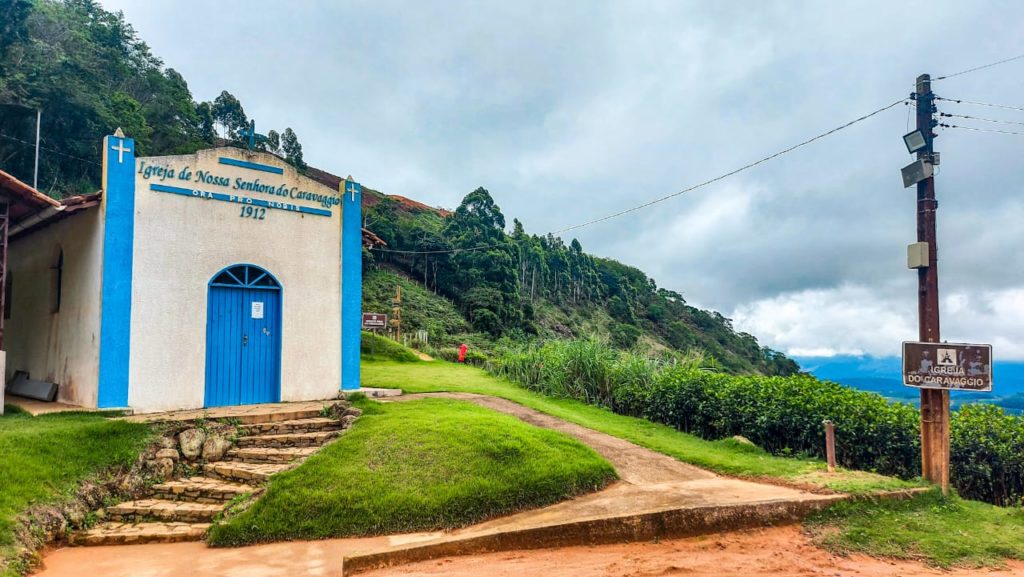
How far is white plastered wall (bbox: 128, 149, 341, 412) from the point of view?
8977mm

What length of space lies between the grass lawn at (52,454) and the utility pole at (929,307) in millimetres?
9508

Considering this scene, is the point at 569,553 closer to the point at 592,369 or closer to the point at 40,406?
the point at 592,369

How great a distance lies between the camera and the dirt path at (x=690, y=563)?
468cm

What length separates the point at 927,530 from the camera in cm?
568

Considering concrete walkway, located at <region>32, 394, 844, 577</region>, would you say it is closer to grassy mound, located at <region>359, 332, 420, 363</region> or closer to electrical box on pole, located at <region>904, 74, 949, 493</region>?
electrical box on pole, located at <region>904, 74, 949, 493</region>

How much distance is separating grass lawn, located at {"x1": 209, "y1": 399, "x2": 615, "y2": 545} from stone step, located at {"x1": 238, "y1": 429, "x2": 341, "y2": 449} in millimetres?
534

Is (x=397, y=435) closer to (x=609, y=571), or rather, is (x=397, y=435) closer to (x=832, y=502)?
(x=609, y=571)

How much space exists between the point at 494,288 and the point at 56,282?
23526 mm

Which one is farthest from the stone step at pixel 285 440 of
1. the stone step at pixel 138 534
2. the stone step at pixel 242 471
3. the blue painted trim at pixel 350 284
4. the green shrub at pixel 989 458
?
the green shrub at pixel 989 458

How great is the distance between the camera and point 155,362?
895cm

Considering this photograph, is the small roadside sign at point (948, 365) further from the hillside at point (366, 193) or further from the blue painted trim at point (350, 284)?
the hillside at point (366, 193)

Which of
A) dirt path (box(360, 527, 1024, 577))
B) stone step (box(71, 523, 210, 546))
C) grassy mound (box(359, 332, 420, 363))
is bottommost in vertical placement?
stone step (box(71, 523, 210, 546))

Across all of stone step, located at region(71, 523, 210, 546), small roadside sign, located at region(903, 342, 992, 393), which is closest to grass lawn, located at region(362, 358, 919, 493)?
small roadside sign, located at region(903, 342, 992, 393)

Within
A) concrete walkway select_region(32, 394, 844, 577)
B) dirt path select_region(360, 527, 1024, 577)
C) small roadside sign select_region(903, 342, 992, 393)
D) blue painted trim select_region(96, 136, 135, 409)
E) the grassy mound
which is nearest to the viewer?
dirt path select_region(360, 527, 1024, 577)
